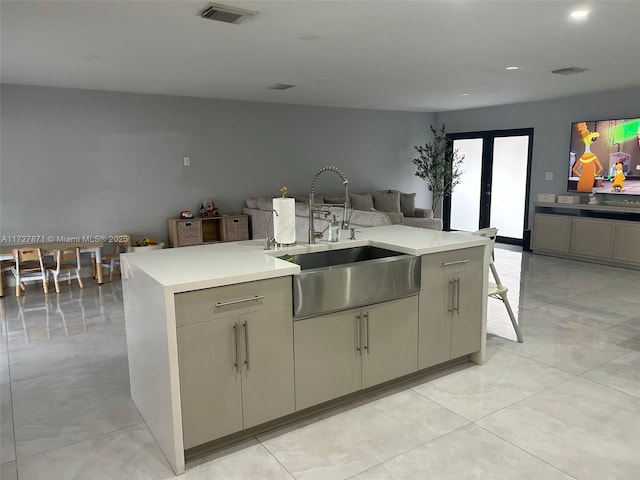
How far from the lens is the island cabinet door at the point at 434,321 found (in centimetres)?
309

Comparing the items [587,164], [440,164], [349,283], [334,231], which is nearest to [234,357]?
[349,283]

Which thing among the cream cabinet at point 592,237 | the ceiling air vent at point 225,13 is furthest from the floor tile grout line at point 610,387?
the cream cabinet at point 592,237

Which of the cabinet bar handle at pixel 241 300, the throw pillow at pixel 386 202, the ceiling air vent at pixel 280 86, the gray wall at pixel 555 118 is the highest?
the ceiling air vent at pixel 280 86

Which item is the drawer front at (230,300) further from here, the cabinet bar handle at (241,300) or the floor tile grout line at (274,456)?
the floor tile grout line at (274,456)

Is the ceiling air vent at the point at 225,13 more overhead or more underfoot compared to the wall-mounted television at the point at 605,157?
more overhead

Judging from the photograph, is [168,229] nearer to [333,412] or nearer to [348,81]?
[348,81]

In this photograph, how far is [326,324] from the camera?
2680 mm

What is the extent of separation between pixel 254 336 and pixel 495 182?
7.68 m

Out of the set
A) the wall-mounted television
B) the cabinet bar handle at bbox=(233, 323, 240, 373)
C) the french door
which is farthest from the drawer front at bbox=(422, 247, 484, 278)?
the french door

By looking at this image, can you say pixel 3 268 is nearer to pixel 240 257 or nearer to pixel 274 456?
pixel 240 257

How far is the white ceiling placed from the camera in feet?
10.3

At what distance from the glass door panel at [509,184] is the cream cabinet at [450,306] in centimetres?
581

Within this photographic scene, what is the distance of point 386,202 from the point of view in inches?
343

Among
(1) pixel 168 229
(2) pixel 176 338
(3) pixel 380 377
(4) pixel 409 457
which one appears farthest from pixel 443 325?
(1) pixel 168 229
